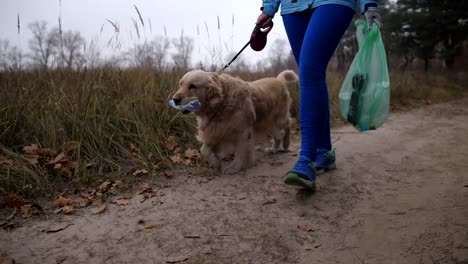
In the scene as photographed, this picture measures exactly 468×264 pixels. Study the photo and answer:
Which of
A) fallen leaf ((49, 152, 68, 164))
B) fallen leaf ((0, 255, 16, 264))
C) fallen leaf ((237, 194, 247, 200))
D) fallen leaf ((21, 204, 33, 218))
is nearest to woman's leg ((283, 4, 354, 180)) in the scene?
fallen leaf ((237, 194, 247, 200))

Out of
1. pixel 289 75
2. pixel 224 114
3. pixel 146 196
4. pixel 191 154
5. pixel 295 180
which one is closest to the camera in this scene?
pixel 295 180

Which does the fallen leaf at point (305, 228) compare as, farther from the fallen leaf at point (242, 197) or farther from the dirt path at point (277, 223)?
the fallen leaf at point (242, 197)

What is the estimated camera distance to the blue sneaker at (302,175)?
245 cm

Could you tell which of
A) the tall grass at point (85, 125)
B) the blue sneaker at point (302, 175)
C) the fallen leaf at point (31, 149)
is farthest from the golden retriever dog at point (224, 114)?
the fallen leaf at point (31, 149)

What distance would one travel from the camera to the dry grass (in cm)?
323

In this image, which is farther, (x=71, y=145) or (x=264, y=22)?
(x=71, y=145)

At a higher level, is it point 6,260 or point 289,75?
point 289,75

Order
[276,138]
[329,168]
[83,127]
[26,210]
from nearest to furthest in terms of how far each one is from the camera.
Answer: [26,210], [329,168], [83,127], [276,138]

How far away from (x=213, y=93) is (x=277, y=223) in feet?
4.49

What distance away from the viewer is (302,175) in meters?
2.51

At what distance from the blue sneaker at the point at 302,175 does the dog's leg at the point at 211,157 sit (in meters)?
1.09

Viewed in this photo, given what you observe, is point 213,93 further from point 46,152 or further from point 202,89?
point 46,152

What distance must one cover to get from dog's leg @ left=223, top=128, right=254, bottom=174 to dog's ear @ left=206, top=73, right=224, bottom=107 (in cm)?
39

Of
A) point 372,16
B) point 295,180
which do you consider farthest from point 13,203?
point 372,16
